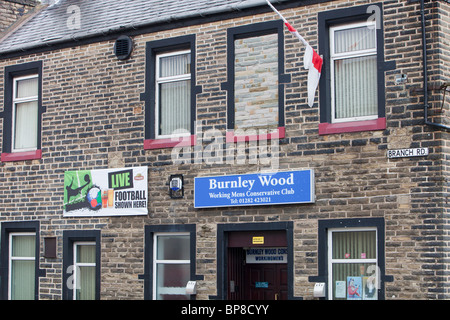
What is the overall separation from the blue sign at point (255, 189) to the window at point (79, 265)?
3056 mm

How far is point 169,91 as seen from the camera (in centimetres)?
1692

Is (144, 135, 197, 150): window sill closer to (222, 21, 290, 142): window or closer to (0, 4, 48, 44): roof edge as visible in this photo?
(222, 21, 290, 142): window

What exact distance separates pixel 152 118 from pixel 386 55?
16.7 ft

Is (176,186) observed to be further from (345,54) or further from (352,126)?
(345,54)

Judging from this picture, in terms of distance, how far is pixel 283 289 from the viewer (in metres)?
15.6

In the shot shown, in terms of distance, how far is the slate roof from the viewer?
53.9 feet

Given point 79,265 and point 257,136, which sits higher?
point 257,136

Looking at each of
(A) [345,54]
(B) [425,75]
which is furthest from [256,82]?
(B) [425,75]

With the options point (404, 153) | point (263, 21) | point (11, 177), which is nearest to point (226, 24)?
point (263, 21)

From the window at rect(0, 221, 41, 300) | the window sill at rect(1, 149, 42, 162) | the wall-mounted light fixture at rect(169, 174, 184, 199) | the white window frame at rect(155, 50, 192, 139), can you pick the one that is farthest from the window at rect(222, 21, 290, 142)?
the window at rect(0, 221, 41, 300)

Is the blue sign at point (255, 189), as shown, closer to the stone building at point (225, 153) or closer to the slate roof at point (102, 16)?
the stone building at point (225, 153)

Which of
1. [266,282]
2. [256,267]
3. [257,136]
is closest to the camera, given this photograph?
[257,136]

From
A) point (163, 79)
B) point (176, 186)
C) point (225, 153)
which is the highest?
point (163, 79)

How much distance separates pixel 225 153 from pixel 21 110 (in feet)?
19.2
